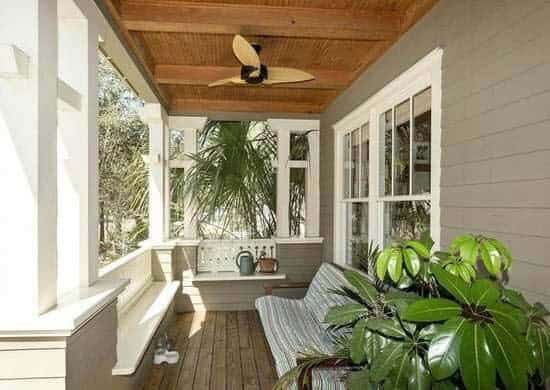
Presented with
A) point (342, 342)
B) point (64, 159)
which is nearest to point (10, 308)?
point (64, 159)

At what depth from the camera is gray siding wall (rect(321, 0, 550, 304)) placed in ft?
5.24

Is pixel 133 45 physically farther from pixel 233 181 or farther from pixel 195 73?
pixel 233 181

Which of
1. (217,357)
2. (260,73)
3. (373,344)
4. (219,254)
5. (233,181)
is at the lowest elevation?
(217,357)

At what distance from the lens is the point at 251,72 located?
300 centimetres

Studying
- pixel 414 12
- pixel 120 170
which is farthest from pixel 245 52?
pixel 120 170

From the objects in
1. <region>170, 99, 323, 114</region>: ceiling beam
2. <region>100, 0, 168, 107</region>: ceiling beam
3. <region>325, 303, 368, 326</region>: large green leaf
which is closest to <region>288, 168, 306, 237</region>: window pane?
<region>170, 99, 323, 114</region>: ceiling beam

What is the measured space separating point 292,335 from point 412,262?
189cm

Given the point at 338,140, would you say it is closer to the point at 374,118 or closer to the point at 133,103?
the point at 374,118

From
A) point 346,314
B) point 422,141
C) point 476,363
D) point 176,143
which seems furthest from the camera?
point 176,143

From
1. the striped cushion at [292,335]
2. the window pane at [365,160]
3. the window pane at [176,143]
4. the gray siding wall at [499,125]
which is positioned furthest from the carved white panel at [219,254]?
the gray siding wall at [499,125]

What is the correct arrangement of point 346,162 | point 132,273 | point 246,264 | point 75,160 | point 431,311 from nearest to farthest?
point 431,311 < point 75,160 < point 132,273 < point 346,162 < point 246,264

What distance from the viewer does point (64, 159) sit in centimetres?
208

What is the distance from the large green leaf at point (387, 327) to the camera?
51.7 inches

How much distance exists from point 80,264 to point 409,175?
2.25 m
